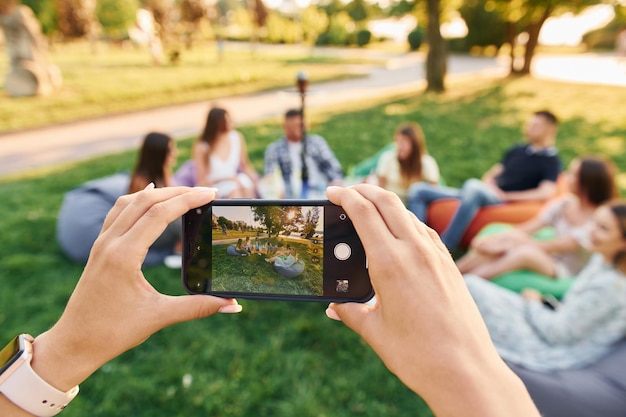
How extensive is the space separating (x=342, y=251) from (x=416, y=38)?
3574 cm

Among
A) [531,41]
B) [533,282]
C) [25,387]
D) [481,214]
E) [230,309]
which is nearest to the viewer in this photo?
[25,387]

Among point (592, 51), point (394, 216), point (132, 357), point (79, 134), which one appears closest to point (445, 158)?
point (132, 357)

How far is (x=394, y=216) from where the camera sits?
42.6 inches

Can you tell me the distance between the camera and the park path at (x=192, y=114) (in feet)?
27.6

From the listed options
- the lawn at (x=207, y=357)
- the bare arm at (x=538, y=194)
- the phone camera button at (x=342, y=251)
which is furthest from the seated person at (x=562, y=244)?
the phone camera button at (x=342, y=251)

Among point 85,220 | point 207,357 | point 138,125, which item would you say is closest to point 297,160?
point 85,220

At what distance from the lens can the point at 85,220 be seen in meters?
4.32

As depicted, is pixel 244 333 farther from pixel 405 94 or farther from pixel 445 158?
pixel 405 94

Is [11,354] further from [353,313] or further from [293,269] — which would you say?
[353,313]

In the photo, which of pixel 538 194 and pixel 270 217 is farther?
pixel 538 194

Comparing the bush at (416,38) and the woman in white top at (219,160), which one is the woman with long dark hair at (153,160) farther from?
the bush at (416,38)

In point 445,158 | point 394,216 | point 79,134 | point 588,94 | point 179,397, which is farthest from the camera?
point 588,94

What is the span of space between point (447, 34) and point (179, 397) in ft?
116

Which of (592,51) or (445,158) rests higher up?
(592,51)
